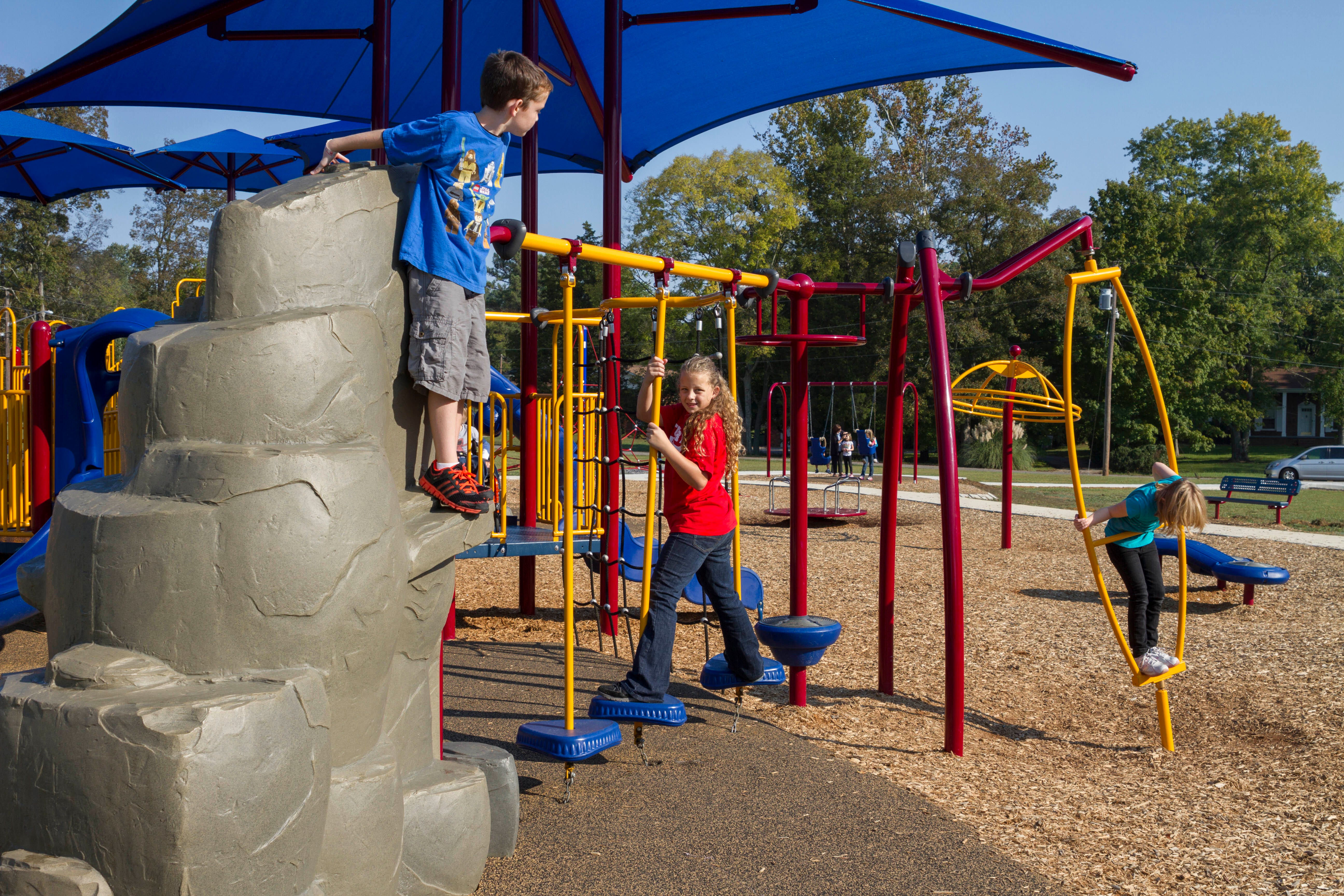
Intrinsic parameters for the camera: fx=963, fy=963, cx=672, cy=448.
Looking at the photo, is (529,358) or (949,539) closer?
(949,539)

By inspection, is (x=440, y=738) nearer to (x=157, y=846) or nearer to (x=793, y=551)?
(x=157, y=846)

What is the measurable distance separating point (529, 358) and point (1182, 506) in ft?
15.0

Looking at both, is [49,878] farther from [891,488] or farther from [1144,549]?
[1144,549]

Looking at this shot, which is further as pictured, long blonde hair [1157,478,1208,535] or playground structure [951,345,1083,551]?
playground structure [951,345,1083,551]

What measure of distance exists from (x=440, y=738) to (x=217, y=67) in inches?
373

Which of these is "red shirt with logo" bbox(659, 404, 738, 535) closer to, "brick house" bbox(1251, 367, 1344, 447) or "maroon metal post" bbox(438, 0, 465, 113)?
"maroon metal post" bbox(438, 0, 465, 113)

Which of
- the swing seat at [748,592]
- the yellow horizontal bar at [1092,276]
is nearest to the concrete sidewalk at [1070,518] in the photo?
the swing seat at [748,592]

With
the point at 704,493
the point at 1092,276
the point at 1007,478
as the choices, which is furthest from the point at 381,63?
the point at 1007,478

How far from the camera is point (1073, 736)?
5230mm

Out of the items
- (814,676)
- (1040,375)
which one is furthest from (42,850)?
(1040,375)

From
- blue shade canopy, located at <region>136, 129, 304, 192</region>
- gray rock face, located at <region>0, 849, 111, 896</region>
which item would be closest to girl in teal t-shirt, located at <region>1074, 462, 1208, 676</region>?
gray rock face, located at <region>0, 849, 111, 896</region>

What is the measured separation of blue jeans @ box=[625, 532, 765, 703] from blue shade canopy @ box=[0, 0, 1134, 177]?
13.3 feet

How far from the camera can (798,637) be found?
4.95 metres

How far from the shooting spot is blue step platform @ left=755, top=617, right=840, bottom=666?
4.95 metres
